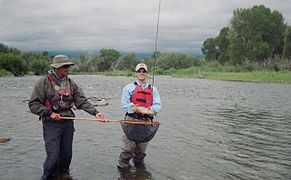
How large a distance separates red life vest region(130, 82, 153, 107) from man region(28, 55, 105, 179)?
0.88 meters

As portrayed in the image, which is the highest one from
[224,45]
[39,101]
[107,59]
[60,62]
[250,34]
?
[250,34]

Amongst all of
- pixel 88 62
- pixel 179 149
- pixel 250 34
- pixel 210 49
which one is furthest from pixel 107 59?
pixel 179 149

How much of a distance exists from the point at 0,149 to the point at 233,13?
7337cm

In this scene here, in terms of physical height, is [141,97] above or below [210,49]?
below

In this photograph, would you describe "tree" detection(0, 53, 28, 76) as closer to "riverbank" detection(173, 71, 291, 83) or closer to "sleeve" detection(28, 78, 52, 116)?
"riverbank" detection(173, 71, 291, 83)

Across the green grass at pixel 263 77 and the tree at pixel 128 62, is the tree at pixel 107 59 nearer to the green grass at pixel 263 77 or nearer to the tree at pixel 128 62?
the tree at pixel 128 62

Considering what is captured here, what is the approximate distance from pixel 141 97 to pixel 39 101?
2.07 metres

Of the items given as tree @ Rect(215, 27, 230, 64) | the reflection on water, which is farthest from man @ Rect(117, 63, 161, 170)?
tree @ Rect(215, 27, 230, 64)

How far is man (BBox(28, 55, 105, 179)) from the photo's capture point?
6.24 m

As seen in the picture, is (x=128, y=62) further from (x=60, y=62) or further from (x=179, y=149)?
(x=60, y=62)

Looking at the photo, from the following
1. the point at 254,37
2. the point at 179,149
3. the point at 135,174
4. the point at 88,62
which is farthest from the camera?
the point at 88,62

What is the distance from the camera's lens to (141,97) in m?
7.20

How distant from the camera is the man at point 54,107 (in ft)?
20.5

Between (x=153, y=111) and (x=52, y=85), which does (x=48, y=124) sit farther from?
(x=153, y=111)
